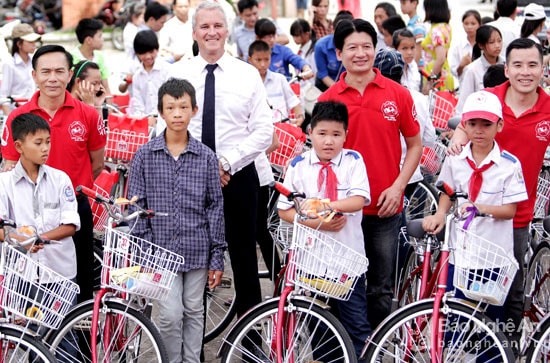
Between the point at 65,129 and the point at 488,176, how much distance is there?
265 centimetres

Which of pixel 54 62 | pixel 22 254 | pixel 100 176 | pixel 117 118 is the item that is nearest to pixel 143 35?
pixel 117 118

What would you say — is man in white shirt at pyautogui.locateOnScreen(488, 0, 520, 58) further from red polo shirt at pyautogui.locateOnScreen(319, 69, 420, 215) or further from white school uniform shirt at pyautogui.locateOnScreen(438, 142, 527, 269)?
white school uniform shirt at pyautogui.locateOnScreen(438, 142, 527, 269)

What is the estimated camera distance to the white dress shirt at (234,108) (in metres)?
6.26

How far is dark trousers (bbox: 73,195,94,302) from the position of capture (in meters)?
6.22

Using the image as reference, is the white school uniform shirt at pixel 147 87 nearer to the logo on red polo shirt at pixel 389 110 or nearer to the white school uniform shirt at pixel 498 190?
the logo on red polo shirt at pixel 389 110

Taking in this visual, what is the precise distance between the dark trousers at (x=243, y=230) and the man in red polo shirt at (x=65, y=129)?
907 mm

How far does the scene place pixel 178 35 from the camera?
42.6ft

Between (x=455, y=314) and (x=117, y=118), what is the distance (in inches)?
153

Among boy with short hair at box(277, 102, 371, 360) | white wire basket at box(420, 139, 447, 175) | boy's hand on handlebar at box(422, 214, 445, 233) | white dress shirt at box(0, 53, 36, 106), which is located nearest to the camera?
boy's hand on handlebar at box(422, 214, 445, 233)

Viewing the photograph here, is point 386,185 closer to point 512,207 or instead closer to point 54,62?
point 512,207

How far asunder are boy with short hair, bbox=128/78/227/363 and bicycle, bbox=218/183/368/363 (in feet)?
1.46

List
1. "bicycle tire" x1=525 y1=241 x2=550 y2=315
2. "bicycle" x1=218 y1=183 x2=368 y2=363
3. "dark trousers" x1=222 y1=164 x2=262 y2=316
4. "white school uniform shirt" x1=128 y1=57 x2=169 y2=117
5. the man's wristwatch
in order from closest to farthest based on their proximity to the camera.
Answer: "bicycle" x1=218 y1=183 x2=368 y2=363 → the man's wristwatch → "dark trousers" x1=222 y1=164 x2=262 y2=316 → "bicycle tire" x1=525 y1=241 x2=550 y2=315 → "white school uniform shirt" x1=128 y1=57 x2=169 y2=117

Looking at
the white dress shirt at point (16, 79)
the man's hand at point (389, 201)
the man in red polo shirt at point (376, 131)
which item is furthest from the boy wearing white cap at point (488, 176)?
the white dress shirt at point (16, 79)

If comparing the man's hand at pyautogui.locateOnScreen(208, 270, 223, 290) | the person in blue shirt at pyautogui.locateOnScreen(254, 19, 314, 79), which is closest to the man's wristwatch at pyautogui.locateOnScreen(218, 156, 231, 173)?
the man's hand at pyautogui.locateOnScreen(208, 270, 223, 290)
